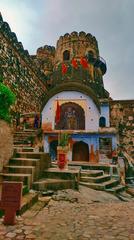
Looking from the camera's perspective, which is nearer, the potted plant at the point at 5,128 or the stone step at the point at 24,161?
the potted plant at the point at 5,128

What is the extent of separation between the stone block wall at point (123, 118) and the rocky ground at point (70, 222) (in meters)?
15.9

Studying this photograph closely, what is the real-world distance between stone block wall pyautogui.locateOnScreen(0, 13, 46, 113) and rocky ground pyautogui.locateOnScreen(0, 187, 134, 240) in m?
9.54

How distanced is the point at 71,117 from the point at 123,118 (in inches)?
283

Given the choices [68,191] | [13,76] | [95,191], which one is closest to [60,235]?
[68,191]

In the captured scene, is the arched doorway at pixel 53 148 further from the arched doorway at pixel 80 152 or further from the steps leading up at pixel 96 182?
the steps leading up at pixel 96 182

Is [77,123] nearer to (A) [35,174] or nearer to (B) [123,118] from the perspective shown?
(B) [123,118]

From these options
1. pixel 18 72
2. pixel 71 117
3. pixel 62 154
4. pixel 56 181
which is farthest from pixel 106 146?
pixel 56 181

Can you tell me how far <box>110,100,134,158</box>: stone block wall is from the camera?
21.1 m

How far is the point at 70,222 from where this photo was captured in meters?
3.98

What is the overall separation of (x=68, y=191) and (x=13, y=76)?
33.7ft

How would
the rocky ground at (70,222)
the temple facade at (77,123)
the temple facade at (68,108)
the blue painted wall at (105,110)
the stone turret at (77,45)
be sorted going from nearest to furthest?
the rocky ground at (70,222) < the temple facade at (68,108) < the temple facade at (77,123) < the blue painted wall at (105,110) < the stone turret at (77,45)

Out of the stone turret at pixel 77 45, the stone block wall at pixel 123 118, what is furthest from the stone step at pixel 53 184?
the stone turret at pixel 77 45

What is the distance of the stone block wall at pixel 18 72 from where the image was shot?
1350cm

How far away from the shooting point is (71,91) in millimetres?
16594
